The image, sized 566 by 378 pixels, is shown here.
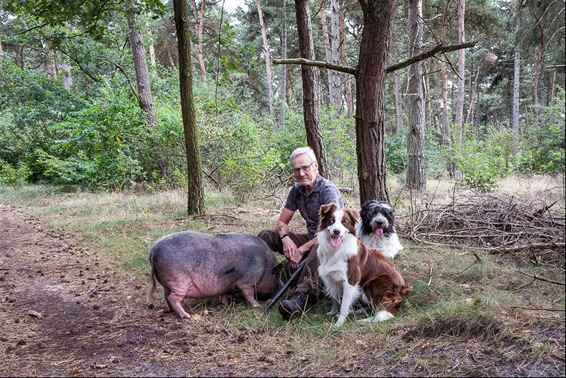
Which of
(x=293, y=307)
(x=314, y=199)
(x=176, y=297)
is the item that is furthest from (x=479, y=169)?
(x=176, y=297)

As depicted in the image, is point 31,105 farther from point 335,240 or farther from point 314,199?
point 335,240

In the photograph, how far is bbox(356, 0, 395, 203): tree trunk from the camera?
496 centimetres

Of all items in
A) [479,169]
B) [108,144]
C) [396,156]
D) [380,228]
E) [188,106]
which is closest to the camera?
[380,228]

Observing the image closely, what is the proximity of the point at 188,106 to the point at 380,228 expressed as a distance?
16.2 feet

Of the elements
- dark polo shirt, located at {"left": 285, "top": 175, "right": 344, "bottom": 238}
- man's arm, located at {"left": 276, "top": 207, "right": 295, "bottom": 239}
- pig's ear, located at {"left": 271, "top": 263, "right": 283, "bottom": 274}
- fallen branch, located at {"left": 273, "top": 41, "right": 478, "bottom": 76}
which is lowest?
pig's ear, located at {"left": 271, "top": 263, "right": 283, "bottom": 274}

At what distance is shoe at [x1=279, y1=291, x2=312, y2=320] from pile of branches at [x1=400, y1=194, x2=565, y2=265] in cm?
217

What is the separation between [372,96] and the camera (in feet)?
17.2

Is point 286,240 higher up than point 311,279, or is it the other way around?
point 286,240

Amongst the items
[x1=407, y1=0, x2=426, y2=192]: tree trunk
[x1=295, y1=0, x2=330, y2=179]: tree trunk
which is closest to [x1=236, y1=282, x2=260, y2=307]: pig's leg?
[x1=295, y1=0, x2=330, y2=179]: tree trunk

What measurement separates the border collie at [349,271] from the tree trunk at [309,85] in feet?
14.1

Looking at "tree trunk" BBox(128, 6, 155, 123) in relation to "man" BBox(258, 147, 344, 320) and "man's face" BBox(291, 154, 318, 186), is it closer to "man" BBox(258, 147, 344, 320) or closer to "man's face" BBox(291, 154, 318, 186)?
"man" BBox(258, 147, 344, 320)

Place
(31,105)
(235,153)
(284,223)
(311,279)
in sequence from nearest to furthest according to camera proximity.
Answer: (311,279)
(284,223)
(235,153)
(31,105)

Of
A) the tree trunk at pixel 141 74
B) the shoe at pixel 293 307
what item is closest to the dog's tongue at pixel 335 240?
the shoe at pixel 293 307

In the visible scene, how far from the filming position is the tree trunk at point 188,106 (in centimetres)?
797
